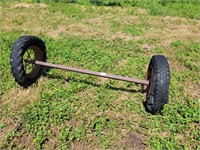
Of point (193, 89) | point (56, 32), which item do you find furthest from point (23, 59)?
point (193, 89)

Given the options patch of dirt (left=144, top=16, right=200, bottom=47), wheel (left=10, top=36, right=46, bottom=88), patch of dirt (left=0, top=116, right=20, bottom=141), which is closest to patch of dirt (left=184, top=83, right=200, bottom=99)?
patch of dirt (left=144, top=16, right=200, bottom=47)

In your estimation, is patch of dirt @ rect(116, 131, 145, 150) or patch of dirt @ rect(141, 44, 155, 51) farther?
patch of dirt @ rect(141, 44, 155, 51)

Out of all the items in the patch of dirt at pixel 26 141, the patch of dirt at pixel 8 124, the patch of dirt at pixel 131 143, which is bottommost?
the patch of dirt at pixel 131 143

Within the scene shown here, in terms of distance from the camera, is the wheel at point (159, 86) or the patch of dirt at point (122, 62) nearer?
the wheel at point (159, 86)

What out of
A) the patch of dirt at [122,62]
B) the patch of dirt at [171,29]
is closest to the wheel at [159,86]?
the patch of dirt at [122,62]

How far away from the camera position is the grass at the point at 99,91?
323cm

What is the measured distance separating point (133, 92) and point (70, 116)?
3.97ft

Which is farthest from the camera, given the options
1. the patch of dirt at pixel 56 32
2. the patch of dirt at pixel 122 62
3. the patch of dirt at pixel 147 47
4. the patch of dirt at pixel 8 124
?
the patch of dirt at pixel 56 32

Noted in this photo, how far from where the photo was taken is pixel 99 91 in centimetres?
402

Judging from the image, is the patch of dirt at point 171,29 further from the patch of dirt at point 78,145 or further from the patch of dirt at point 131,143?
the patch of dirt at point 78,145

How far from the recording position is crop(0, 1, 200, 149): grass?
3.23m

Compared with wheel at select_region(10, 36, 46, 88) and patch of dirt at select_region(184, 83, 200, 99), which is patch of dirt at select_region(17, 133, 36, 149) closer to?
wheel at select_region(10, 36, 46, 88)

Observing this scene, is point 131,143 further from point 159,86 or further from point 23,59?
point 23,59

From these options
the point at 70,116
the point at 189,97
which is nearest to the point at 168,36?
the point at 189,97
